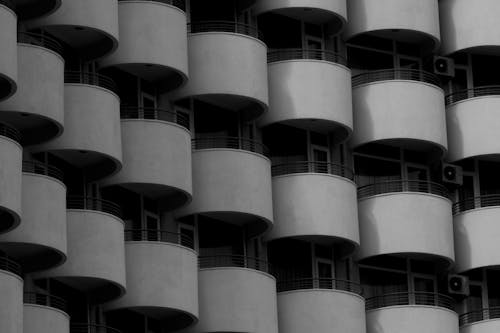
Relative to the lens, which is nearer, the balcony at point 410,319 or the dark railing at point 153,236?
the dark railing at point 153,236

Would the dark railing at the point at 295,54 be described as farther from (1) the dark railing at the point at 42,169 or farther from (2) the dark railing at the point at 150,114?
(1) the dark railing at the point at 42,169

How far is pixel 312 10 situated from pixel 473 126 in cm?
620

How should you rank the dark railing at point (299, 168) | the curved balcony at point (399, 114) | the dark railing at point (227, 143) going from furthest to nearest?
the curved balcony at point (399, 114), the dark railing at point (299, 168), the dark railing at point (227, 143)

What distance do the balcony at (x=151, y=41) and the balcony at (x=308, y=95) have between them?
154 inches

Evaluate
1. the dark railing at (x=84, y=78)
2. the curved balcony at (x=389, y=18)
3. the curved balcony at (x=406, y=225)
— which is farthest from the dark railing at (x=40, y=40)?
the curved balcony at (x=389, y=18)

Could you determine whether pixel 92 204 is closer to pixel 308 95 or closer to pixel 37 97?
pixel 37 97

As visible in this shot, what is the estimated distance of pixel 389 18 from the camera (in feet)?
259

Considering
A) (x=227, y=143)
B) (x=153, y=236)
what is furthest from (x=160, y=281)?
(x=227, y=143)

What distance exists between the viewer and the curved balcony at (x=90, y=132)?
69.1 metres

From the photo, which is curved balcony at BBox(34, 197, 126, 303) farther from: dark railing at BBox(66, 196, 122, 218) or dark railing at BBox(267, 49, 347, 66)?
dark railing at BBox(267, 49, 347, 66)

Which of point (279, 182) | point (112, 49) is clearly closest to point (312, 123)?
point (279, 182)

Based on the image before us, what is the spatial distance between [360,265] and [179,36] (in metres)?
9.23

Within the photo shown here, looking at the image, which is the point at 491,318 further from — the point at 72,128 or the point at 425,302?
the point at 72,128

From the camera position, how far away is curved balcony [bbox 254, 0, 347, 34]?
76.8 m
